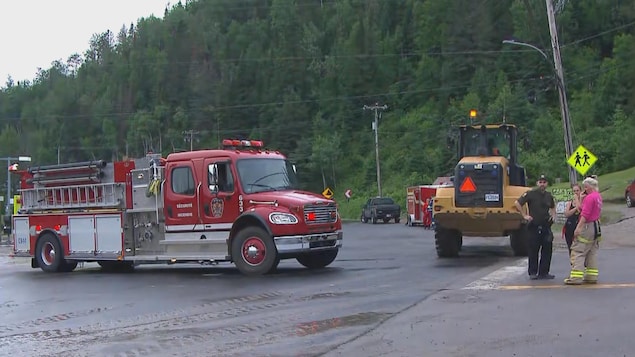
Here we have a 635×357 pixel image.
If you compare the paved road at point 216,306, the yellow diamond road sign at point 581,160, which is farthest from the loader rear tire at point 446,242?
the yellow diamond road sign at point 581,160

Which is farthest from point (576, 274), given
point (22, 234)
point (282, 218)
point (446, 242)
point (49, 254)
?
point (22, 234)

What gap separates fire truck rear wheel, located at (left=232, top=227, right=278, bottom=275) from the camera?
632 inches

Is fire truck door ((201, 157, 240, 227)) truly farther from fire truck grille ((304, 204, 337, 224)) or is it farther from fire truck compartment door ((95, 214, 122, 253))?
fire truck compartment door ((95, 214, 122, 253))

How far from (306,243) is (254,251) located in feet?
3.56

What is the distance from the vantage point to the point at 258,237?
16.2 meters

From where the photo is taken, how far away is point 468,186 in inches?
715

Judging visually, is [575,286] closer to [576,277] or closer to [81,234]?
[576,277]

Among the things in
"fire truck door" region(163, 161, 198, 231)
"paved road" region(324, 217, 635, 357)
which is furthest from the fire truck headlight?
"paved road" region(324, 217, 635, 357)

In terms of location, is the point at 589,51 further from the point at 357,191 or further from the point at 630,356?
the point at 630,356

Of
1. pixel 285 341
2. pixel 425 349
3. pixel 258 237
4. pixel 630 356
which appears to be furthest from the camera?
pixel 258 237

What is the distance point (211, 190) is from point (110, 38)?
131m

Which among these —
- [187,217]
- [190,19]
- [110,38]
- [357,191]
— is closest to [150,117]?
[357,191]

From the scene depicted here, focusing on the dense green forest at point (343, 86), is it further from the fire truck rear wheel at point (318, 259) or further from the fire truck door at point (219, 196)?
the fire truck door at point (219, 196)

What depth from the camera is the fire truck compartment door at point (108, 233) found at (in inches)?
725
